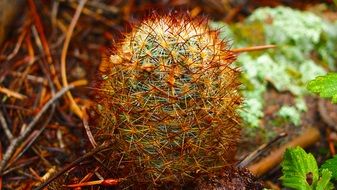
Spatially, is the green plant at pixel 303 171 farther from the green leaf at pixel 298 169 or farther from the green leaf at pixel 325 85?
the green leaf at pixel 325 85

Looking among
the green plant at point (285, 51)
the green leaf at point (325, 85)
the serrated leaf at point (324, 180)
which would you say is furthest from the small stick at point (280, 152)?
the green leaf at point (325, 85)

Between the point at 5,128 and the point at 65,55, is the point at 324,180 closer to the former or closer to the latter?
the point at 5,128

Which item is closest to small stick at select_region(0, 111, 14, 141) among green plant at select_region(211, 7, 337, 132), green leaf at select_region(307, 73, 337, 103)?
green plant at select_region(211, 7, 337, 132)

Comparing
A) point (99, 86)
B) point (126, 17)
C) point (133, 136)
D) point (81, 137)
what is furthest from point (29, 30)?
point (133, 136)

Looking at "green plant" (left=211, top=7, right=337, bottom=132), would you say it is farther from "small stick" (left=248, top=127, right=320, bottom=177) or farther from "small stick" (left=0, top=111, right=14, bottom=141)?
"small stick" (left=0, top=111, right=14, bottom=141)

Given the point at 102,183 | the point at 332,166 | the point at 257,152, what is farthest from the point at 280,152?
the point at 102,183
